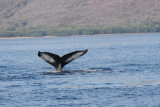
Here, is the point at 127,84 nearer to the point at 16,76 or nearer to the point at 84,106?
the point at 84,106

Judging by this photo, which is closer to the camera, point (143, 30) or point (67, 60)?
point (67, 60)

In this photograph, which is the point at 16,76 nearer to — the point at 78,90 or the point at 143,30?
the point at 78,90

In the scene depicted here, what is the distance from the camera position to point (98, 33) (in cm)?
17550

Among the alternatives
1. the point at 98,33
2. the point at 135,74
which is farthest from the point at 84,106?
the point at 98,33

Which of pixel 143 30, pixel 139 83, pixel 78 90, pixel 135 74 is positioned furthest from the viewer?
pixel 143 30

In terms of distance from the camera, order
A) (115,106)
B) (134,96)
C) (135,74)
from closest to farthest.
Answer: (115,106) → (134,96) → (135,74)

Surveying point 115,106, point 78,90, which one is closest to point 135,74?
point 78,90

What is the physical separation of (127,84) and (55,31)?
16367cm

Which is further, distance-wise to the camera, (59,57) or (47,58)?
(59,57)

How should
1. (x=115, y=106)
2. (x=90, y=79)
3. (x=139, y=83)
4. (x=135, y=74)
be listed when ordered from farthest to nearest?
(x=135, y=74)
(x=90, y=79)
(x=139, y=83)
(x=115, y=106)

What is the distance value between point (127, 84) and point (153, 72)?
17.1 feet

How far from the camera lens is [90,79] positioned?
24.0 m

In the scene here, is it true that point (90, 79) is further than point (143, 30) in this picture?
No

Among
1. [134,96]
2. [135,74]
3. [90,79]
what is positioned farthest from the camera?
[135,74]
